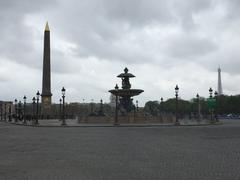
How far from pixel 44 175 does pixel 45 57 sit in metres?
71.8

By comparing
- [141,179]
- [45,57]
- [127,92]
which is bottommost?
[141,179]

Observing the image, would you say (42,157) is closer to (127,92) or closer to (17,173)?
(17,173)

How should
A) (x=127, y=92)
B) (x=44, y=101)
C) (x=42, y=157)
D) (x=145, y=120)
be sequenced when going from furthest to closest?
1. (x=44, y=101)
2. (x=127, y=92)
3. (x=145, y=120)
4. (x=42, y=157)

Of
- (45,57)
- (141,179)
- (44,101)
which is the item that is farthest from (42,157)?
Answer: (44,101)

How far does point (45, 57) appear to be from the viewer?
81438mm

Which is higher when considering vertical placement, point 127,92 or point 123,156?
point 127,92

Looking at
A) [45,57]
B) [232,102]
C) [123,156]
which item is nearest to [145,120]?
[45,57]

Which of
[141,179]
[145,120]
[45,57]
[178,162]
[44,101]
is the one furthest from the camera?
[44,101]

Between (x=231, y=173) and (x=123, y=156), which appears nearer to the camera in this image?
(x=231, y=173)

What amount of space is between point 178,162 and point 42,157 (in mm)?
4584

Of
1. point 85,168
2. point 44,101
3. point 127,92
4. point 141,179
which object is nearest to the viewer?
point 141,179

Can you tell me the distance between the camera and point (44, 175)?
35.6 feet

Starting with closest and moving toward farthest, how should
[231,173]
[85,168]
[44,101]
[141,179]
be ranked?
[141,179], [231,173], [85,168], [44,101]

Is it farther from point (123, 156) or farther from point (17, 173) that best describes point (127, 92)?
point (17, 173)
